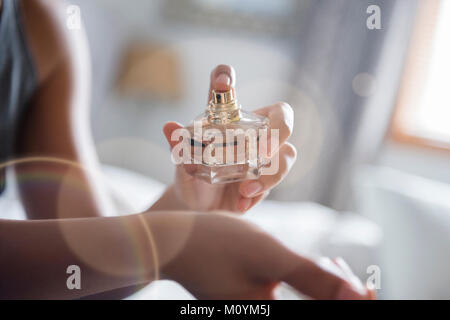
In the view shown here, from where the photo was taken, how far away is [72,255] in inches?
12.4

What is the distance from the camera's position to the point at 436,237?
58 cm

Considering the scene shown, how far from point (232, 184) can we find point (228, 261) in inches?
4.1

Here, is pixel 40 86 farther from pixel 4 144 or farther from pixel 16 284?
pixel 16 284

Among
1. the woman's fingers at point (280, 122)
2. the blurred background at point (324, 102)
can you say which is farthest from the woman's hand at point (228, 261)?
the blurred background at point (324, 102)

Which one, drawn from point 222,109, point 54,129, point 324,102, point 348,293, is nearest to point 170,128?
point 222,109

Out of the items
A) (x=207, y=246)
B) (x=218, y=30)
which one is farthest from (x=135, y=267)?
(x=218, y=30)

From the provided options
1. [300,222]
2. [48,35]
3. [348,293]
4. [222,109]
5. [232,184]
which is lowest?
[300,222]

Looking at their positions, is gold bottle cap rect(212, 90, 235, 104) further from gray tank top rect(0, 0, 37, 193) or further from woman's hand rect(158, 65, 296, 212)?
gray tank top rect(0, 0, 37, 193)

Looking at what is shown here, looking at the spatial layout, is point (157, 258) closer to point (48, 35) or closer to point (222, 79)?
point (222, 79)

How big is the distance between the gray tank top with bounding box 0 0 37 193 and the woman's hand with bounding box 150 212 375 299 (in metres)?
0.42

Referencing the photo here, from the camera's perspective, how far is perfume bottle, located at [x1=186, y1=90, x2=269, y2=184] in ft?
1.08

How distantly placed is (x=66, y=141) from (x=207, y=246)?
42 cm

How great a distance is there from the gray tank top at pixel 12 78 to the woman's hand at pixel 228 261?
0.42 m
